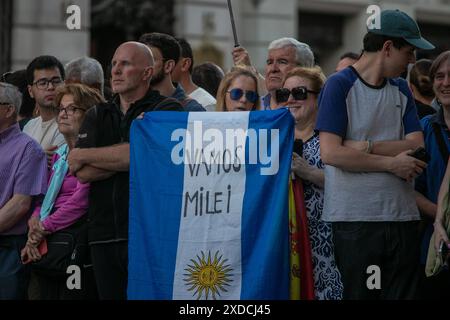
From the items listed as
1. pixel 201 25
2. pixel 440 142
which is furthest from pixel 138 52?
pixel 201 25

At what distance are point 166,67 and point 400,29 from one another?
6.05 ft

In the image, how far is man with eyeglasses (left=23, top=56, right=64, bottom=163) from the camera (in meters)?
7.81

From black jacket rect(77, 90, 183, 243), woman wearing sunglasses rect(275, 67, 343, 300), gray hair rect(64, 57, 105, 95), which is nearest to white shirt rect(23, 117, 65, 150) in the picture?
gray hair rect(64, 57, 105, 95)

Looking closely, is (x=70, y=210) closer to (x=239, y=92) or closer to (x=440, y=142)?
(x=239, y=92)

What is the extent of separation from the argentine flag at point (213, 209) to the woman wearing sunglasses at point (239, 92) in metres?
0.77

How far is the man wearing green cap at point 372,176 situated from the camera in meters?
6.16

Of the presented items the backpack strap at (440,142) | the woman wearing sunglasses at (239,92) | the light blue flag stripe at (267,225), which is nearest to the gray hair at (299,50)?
the woman wearing sunglasses at (239,92)

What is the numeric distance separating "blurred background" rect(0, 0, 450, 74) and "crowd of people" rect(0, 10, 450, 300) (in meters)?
6.72

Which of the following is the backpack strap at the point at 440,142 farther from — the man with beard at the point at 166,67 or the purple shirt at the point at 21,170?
the purple shirt at the point at 21,170

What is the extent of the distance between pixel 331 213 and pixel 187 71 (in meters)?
2.39

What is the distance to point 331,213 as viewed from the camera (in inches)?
245
